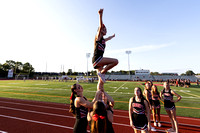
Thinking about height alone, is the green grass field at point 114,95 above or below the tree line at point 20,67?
below

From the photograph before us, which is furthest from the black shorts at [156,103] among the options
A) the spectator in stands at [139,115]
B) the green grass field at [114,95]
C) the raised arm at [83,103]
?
the raised arm at [83,103]

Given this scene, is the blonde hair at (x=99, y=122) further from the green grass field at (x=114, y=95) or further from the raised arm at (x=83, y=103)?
the green grass field at (x=114, y=95)

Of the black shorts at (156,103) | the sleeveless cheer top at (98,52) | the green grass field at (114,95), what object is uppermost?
the sleeveless cheer top at (98,52)

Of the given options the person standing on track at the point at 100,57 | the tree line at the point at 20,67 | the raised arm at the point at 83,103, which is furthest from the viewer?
the tree line at the point at 20,67

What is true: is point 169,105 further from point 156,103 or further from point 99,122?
point 99,122

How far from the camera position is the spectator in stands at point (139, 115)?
363cm

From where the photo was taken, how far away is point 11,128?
5773 millimetres

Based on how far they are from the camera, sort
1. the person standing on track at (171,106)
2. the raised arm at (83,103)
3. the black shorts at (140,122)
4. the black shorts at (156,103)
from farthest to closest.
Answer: the black shorts at (156,103) < the person standing on track at (171,106) < the black shorts at (140,122) < the raised arm at (83,103)

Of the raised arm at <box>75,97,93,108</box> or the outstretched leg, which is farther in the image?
the outstretched leg

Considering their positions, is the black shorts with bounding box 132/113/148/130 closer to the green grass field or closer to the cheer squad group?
the cheer squad group

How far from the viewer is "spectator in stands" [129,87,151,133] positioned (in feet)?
11.9

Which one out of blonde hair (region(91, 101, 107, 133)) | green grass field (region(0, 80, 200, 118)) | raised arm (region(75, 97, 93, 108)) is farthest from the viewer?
green grass field (region(0, 80, 200, 118))

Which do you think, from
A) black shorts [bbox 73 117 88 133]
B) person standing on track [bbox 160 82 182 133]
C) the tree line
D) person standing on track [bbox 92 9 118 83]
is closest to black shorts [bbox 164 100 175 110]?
person standing on track [bbox 160 82 182 133]

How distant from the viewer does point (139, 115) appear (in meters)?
3.72
